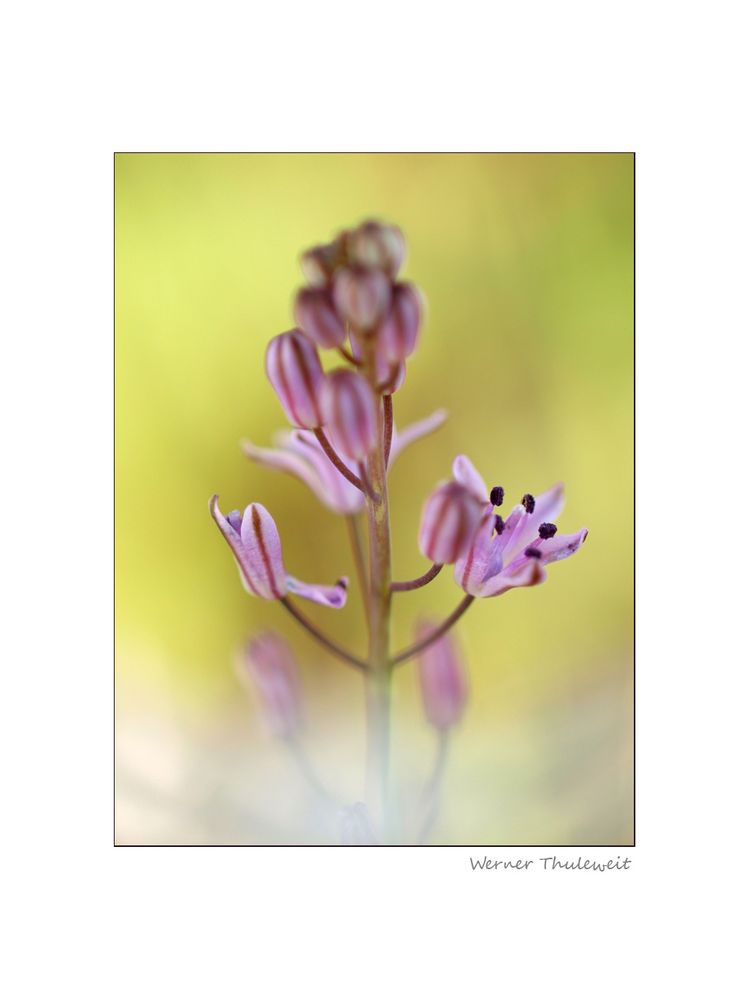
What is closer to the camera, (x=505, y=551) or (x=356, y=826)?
(x=505, y=551)

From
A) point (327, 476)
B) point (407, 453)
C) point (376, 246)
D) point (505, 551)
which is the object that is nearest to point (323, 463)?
point (327, 476)

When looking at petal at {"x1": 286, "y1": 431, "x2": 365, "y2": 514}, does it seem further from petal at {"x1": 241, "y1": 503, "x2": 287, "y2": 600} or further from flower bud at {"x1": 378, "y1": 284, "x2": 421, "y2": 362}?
flower bud at {"x1": 378, "y1": 284, "x2": 421, "y2": 362}

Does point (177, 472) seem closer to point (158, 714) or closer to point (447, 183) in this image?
point (158, 714)

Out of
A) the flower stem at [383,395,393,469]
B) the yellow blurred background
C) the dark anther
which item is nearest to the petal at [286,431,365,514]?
the flower stem at [383,395,393,469]

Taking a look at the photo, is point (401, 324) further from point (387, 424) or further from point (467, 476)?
point (467, 476)

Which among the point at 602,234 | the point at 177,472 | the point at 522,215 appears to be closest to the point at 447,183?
the point at 522,215

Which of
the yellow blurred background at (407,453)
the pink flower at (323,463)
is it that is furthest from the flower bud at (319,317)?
the yellow blurred background at (407,453)
